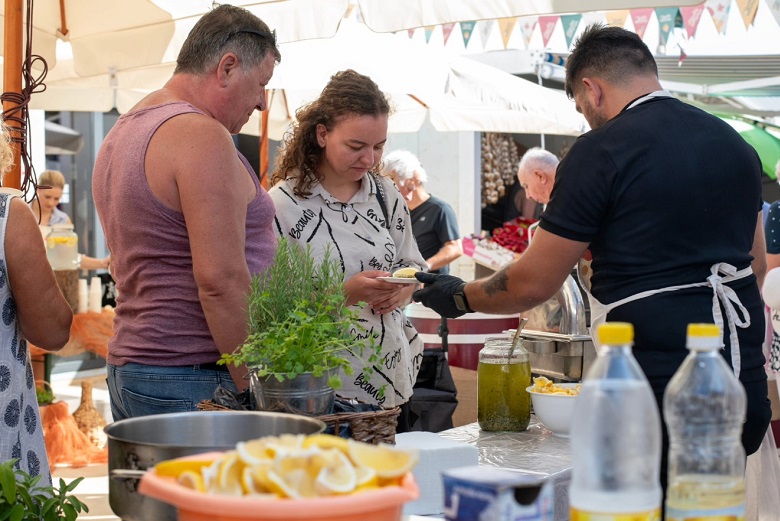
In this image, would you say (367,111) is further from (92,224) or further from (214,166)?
(92,224)

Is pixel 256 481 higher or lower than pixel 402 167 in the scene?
lower

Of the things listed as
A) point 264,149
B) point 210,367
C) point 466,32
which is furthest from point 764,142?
point 210,367

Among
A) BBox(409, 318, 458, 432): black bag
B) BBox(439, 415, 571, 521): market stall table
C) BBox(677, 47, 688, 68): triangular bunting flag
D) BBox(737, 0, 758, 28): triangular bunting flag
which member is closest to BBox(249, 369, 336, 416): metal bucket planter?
BBox(439, 415, 571, 521): market stall table

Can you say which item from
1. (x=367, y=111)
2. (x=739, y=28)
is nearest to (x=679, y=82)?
(x=739, y=28)

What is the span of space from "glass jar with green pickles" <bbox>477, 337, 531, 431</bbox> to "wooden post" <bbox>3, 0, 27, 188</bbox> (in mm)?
1502

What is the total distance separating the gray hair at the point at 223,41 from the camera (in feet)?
7.41

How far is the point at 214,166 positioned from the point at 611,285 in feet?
3.28

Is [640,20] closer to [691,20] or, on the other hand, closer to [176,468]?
[691,20]

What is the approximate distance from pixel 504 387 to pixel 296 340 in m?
1.14

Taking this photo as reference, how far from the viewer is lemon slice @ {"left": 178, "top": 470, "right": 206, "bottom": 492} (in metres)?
1.06

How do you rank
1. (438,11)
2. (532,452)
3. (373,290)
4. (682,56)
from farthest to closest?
(682,56) → (438,11) → (373,290) → (532,452)

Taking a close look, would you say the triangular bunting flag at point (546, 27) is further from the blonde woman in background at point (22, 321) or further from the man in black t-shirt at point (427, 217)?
the blonde woman in background at point (22, 321)

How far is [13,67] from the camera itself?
279 cm

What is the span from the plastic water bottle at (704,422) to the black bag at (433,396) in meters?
2.87
